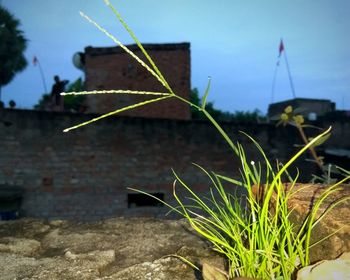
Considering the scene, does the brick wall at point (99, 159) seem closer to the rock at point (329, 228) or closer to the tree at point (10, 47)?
the rock at point (329, 228)

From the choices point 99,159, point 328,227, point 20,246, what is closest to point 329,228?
point 328,227

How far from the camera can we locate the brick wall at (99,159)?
7.40m

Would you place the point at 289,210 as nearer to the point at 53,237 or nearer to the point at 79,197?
the point at 53,237

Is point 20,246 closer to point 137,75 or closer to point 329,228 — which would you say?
point 329,228

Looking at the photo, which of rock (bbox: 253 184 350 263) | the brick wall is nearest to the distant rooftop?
the brick wall

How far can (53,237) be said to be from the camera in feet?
6.09

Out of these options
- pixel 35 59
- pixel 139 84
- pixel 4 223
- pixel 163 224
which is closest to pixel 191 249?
pixel 163 224

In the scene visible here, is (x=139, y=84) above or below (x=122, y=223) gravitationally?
above

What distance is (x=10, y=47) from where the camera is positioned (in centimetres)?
1847

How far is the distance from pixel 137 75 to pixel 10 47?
9.58 metres

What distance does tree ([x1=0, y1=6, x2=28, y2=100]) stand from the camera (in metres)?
18.2

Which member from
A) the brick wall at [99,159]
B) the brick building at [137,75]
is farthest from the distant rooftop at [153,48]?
the brick wall at [99,159]

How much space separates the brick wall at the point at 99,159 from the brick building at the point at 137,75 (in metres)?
3.66

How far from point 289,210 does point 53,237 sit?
3.74 ft
